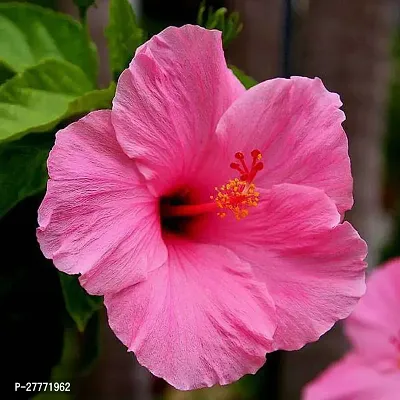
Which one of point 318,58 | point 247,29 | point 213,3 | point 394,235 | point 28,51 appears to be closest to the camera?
point 28,51

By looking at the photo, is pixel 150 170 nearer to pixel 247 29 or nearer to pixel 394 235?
pixel 247 29

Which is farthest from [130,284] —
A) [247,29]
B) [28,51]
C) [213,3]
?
[247,29]

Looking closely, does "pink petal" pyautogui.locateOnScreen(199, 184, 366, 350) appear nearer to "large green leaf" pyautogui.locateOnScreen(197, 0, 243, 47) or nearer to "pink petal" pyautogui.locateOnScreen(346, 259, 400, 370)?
"large green leaf" pyautogui.locateOnScreen(197, 0, 243, 47)

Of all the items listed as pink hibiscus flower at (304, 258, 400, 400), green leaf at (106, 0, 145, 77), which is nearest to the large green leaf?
green leaf at (106, 0, 145, 77)

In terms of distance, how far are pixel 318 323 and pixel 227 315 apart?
A: 0.07 meters

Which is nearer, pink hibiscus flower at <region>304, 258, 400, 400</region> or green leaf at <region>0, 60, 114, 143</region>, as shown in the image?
green leaf at <region>0, 60, 114, 143</region>

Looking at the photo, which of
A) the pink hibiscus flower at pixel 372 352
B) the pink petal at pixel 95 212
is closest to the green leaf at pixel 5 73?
the pink petal at pixel 95 212

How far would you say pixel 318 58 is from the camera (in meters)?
1.31

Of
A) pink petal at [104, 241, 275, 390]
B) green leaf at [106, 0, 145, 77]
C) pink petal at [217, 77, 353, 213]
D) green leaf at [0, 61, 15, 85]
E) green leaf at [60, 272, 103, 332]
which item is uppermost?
green leaf at [106, 0, 145, 77]

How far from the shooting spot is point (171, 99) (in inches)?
18.2

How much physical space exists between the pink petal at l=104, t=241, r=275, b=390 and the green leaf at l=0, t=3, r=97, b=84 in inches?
8.8

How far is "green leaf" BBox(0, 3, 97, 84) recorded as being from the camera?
0.57 metres

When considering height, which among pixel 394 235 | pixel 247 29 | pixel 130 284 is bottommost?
pixel 394 235

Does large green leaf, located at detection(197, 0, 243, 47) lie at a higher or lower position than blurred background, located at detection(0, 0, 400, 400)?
higher
